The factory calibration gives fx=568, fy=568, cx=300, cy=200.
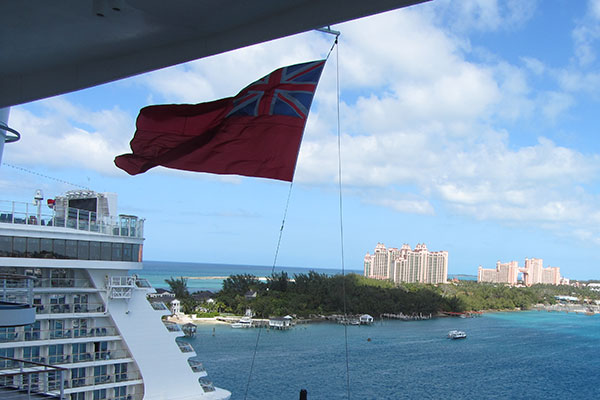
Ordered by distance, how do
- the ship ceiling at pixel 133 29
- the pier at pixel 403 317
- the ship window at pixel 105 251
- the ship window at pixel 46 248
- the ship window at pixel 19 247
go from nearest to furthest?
the ship ceiling at pixel 133 29, the ship window at pixel 19 247, the ship window at pixel 46 248, the ship window at pixel 105 251, the pier at pixel 403 317

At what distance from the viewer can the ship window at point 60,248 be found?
7137 mm

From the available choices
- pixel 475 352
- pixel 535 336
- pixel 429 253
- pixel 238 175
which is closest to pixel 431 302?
pixel 535 336

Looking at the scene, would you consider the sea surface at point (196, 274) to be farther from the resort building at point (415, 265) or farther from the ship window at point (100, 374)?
the ship window at point (100, 374)

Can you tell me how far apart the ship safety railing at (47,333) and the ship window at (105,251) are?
932 mm

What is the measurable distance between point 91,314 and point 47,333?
0.58m

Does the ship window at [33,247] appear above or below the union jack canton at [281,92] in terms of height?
below

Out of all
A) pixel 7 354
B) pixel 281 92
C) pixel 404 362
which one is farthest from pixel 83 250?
pixel 404 362

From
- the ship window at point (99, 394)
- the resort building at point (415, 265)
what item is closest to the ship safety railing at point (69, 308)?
the ship window at point (99, 394)

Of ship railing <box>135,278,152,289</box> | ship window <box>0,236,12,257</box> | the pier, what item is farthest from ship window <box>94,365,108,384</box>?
the pier

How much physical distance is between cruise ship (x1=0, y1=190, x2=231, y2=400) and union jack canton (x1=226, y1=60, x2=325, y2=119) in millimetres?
4812

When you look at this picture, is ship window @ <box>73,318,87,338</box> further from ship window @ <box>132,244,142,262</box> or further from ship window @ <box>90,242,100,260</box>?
ship window @ <box>132,244,142,262</box>

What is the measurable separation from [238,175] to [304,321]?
3336 cm

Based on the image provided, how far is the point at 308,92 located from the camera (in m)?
2.81

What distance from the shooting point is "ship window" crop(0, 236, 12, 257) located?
22.1 feet
